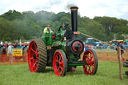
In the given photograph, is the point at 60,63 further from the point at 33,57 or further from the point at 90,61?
the point at 33,57

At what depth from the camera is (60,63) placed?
24.0 ft

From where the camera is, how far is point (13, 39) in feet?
139

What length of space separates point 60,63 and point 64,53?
446 millimetres

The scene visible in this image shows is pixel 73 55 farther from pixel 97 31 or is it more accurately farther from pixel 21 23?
pixel 97 31

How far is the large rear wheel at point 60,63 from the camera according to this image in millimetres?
6961

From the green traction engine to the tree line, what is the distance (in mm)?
1634

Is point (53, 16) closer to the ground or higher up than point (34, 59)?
higher up

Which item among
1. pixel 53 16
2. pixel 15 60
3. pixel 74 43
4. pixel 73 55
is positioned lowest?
pixel 15 60

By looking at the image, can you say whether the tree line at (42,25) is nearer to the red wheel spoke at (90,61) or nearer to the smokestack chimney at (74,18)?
the smokestack chimney at (74,18)

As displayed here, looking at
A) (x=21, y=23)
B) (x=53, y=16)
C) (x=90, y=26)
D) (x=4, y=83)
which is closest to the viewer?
(x=4, y=83)

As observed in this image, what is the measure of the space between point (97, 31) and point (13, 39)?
93.7 feet

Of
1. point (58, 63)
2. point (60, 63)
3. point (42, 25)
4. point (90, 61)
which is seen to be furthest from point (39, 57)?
point (42, 25)

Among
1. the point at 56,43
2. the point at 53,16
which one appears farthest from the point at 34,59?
the point at 53,16

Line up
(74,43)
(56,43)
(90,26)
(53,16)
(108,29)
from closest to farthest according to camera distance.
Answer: (74,43), (56,43), (53,16), (90,26), (108,29)
